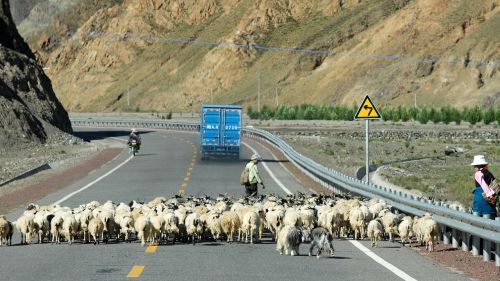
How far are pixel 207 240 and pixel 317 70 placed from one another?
409ft

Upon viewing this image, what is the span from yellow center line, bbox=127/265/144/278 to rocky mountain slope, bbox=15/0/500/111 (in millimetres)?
96789

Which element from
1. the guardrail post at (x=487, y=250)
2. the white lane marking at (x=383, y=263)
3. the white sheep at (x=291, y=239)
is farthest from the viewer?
the white sheep at (x=291, y=239)

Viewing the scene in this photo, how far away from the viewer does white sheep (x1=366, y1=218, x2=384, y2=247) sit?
689 inches

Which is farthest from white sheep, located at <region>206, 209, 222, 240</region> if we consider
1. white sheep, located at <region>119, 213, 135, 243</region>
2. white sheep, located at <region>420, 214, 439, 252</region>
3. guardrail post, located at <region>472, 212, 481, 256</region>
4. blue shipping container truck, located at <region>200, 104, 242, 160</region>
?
blue shipping container truck, located at <region>200, 104, 242, 160</region>

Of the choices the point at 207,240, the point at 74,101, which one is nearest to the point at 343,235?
the point at 207,240

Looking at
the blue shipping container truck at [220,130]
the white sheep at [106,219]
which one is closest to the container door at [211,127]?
the blue shipping container truck at [220,130]

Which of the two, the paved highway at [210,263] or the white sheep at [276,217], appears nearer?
the paved highway at [210,263]

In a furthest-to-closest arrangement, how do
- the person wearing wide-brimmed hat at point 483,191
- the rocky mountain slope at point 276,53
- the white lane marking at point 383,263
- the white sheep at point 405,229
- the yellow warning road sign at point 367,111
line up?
the rocky mountain slope at point 276,53
the yellow warning road sign at point 367,111
the white sheep at point 405,229
the person wearing wide-brimmed hat at point 483,191
the white lane marking at point 383,263

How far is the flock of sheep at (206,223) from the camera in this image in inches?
679

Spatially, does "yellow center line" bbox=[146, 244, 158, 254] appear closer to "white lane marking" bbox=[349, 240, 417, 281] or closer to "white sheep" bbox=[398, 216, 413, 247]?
"white lane marking" bbox=[349, 240, 417, 281]

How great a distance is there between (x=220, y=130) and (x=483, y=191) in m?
33.9

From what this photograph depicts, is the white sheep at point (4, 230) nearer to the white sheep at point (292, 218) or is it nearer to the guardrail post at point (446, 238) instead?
the white sheep at point (292, 218)

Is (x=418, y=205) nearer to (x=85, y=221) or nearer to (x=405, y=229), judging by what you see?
(x=405, y=229)

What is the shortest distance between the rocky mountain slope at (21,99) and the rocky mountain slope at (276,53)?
50.2 m
